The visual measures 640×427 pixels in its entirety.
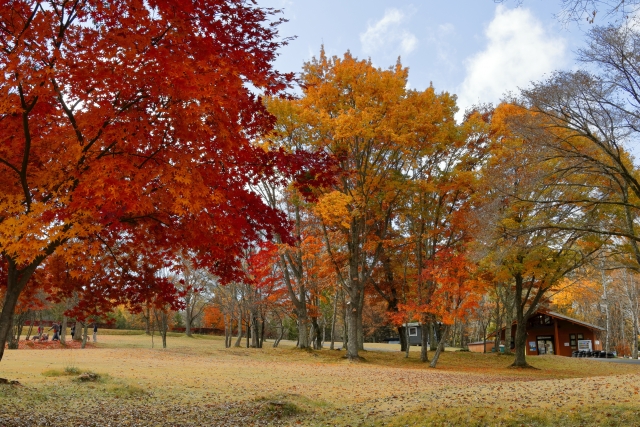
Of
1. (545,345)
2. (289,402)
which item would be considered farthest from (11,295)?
(545,345)

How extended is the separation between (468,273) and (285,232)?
14.3 metres

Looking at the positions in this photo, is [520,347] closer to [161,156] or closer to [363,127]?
[363,127]

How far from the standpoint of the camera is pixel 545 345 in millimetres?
41875

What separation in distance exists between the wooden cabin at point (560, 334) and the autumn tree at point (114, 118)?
39108 millimetres

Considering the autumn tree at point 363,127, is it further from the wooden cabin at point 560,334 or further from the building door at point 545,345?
the building door at point 545,345

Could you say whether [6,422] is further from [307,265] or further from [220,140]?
[307,265]

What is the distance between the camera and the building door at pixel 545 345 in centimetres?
4124

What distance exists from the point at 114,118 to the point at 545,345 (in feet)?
147

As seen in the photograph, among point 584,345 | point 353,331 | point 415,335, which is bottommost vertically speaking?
point 415,335

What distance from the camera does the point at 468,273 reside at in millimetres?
19875

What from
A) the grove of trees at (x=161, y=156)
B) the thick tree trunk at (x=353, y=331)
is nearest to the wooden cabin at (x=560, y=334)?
the thick tree trunk at (x=353, y=331)

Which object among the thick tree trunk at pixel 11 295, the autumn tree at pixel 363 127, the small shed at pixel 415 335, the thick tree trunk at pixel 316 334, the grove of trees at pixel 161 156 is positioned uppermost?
the autumn tree at pixel 363 127

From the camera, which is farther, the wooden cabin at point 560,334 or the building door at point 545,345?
the building door at point 545,345

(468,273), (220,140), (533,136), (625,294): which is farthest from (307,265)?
(625,294)
